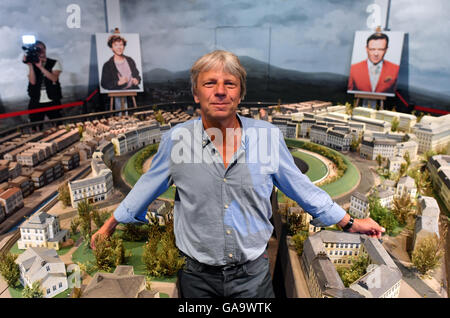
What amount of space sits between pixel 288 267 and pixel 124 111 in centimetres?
3452

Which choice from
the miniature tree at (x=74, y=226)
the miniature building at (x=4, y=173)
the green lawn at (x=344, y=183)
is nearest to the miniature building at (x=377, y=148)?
the green lawn at (x=344, y=183)

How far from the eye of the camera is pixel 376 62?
123 feet

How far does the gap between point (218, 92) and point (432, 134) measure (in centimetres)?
3039

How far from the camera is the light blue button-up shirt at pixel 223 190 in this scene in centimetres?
407

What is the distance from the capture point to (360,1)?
3959cm

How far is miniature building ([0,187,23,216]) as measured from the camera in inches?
712

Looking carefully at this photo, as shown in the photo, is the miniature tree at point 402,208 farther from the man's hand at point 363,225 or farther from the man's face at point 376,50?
the man's face at point 376,50

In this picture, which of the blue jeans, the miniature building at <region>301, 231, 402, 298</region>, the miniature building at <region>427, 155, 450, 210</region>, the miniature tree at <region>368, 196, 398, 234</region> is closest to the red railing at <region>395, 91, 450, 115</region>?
the miniature building at <region>427, 155, 450, 210</region>

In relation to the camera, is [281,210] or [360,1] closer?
[281,210]

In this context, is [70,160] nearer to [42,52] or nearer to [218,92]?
[42,52]

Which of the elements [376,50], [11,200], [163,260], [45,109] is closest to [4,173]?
[11,200]

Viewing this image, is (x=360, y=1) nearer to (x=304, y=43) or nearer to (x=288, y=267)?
(x=304, y=43)

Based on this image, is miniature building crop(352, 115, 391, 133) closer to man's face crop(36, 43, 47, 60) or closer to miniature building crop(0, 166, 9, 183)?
miniature building crop(0, 166, 9, 183)

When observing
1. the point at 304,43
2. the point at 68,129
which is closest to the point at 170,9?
the point at 304,43
